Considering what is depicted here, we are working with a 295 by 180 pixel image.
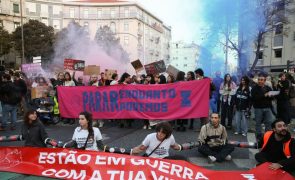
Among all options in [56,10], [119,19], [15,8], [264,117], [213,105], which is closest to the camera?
[264,117]

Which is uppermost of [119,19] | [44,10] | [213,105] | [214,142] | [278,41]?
[44,10]

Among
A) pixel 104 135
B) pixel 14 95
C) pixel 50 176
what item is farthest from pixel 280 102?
pixel 14 95

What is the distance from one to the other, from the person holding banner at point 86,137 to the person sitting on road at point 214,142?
2290 millimetres

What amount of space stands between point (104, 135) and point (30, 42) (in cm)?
4165

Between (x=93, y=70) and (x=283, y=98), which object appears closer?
(x=283, y=98)

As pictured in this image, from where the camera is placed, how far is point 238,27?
15.7 m

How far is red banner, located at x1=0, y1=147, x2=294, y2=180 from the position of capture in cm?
446

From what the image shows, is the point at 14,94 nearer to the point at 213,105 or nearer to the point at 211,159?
the point at 213,105

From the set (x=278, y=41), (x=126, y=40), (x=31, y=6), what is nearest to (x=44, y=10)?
(x=31, y=6)

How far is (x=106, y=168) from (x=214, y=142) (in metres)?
2.99

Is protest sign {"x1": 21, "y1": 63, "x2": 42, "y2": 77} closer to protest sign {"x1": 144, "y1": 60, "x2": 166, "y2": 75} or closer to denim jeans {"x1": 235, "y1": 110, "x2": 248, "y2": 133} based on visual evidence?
protest sign {"x1": 144, "y1": 60, "x2": 166, "y2": 75}

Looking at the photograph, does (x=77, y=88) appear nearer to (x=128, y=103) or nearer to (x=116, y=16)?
(x=128, y=103)

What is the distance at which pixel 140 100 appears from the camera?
10.1 m

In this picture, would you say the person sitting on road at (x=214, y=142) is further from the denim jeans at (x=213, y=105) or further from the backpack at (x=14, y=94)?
the backpack at (x=14, y=94)
